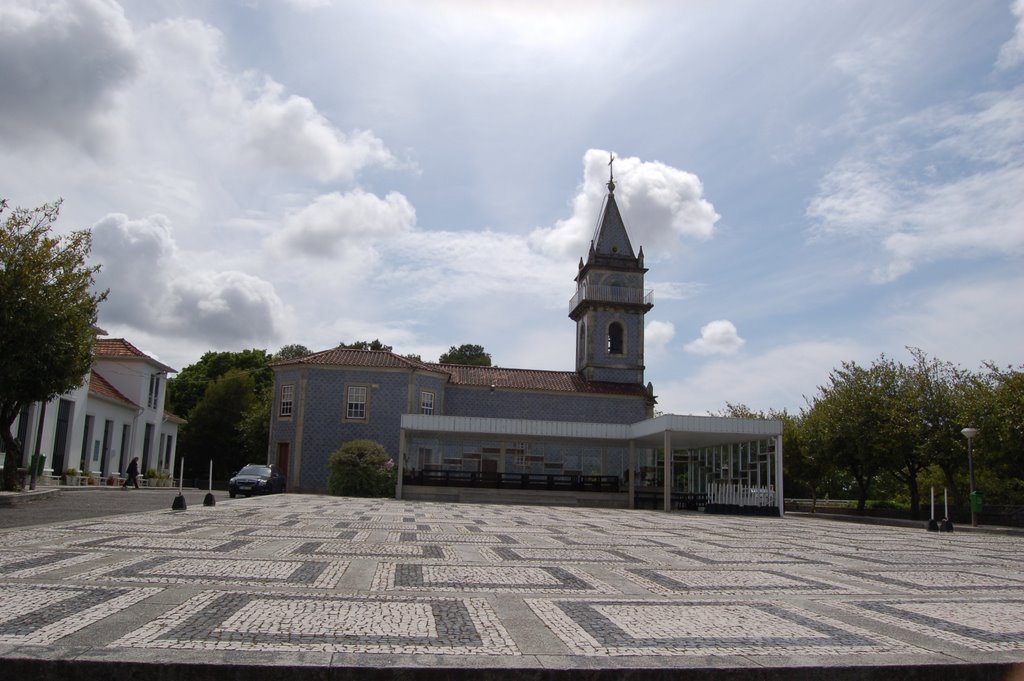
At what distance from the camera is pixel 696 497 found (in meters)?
30.5

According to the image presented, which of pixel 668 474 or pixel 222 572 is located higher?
pixel 668 474

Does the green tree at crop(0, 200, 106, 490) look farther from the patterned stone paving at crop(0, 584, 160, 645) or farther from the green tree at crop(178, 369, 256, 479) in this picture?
the green tree at crop(178, 369, 256, 479)

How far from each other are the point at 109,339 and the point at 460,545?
3328cm

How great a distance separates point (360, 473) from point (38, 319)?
1495 centimetres

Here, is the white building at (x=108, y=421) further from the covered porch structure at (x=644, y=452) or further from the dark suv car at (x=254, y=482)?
the covered porch structure at (x=644, y=452)

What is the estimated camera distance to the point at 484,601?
6656 mm

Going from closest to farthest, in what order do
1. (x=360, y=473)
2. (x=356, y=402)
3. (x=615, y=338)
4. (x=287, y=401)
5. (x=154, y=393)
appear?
(x=360, y=473) → (x=356, y=402) → (x=287, y=401) → (x=154, y=393) → (x=615, y=338)

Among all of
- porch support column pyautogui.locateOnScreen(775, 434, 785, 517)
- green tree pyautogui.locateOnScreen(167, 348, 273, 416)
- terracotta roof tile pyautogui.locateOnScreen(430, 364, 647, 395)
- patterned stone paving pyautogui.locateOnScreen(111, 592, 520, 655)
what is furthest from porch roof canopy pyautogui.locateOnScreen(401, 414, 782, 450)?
green tree pyautogui.locateOnScreen(167, 348, 273, 416)

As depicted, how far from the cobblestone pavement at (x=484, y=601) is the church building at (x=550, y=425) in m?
16.5

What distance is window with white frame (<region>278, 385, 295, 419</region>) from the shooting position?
119 feet

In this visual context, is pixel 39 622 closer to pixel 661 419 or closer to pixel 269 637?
pixel 269 637

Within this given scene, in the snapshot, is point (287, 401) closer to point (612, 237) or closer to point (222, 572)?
point (612, 237)

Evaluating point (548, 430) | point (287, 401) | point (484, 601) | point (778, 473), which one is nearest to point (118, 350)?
point (287, 401)

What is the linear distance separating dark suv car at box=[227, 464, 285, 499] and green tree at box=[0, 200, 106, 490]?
7.98 metres
